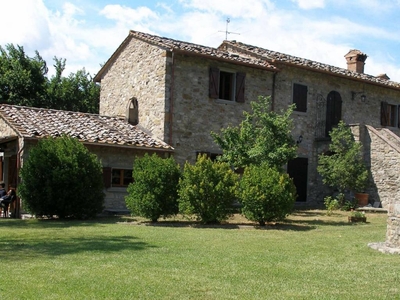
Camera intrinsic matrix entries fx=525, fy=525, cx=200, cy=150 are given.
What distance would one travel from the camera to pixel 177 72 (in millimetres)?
18625

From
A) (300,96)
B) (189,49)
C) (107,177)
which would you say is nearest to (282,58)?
(300,96)

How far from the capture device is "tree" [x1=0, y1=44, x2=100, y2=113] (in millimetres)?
29531

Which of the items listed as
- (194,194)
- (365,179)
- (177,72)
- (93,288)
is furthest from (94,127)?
(93,288)

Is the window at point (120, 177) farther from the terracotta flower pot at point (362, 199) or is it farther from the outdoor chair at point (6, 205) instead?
the terracotta flower pot at point (362, 199)

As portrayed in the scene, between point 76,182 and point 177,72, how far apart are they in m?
5.98

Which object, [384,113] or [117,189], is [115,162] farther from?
[384,113]

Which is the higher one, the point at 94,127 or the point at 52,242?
the point at 94,127

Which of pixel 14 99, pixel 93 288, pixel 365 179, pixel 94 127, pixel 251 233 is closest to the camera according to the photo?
pixel 93 288

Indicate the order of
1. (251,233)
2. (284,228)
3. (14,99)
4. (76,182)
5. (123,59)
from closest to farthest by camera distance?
(251,233), (284,228), (76,182), (123,59), (14,99)

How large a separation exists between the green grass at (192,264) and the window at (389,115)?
13603 mm

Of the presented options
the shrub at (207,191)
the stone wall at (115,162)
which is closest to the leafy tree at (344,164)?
the stone wall at (115,162)

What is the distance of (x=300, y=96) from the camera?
21500mm

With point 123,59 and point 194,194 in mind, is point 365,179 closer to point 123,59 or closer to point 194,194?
point 194,194

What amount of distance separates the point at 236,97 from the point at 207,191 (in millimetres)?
7275
